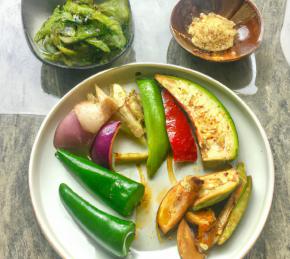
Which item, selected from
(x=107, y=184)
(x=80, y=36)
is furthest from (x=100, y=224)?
(x=80, y=36)

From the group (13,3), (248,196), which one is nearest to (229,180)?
(248,196)

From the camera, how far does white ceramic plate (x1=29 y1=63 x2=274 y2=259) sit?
1318mm

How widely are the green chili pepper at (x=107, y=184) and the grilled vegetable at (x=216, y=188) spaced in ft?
0.61

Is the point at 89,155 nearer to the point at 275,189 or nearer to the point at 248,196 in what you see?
the point at 248,196

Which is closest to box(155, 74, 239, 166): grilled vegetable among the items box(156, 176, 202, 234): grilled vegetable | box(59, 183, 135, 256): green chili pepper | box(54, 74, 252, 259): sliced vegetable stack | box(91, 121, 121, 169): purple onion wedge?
box(54, 74, 252, 259): sliced vegetable stack

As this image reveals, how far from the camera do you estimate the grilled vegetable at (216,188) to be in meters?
1.29

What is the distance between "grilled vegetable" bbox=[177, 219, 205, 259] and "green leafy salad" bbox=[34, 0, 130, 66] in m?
0.63

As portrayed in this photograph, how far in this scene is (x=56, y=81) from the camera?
1591 mm

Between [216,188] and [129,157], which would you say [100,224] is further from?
[216,188]

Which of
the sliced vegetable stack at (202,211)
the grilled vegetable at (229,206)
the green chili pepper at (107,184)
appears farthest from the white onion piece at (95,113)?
the grilled vegetable at (229,206)

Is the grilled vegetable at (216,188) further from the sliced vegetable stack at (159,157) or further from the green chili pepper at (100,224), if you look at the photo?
the green chili pepper at (100,224)

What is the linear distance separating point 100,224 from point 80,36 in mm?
626

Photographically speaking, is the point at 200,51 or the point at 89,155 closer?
the point at 89,155

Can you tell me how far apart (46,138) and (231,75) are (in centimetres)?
71
